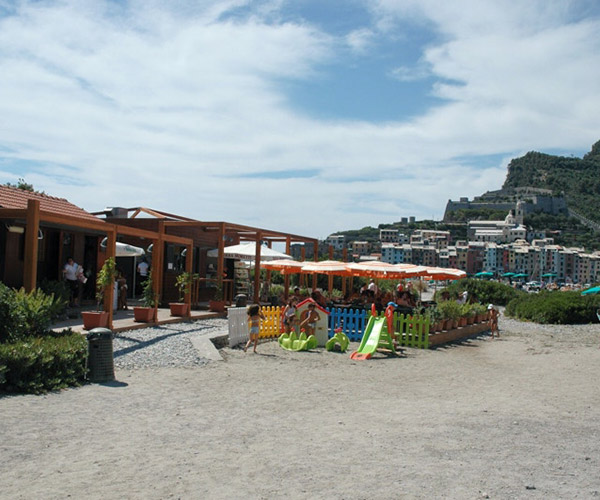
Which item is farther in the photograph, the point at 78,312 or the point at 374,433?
the point at 78,312

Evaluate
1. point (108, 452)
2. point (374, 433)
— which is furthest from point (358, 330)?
point (108, 452)

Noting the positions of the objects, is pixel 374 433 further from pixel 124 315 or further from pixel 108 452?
pixel 124 315

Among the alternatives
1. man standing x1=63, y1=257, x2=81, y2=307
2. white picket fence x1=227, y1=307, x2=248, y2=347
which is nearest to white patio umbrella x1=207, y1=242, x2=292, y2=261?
man standing x1=63, y1=257, x2=81, y2=307

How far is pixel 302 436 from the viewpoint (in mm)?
6352

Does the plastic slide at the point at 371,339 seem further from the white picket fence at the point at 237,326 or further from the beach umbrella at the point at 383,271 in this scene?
the beach umbrella at the point at 383,271

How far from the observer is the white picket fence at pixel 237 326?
13773 millimetres

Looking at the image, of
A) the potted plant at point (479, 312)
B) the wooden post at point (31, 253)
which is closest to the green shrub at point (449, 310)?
the potted plant at point (479, 312)

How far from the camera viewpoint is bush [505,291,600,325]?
25.9 metres

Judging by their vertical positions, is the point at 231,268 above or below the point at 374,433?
above

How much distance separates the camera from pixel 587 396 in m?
9.23

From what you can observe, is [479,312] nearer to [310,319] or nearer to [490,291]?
[310,319]

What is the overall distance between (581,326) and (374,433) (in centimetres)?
2071

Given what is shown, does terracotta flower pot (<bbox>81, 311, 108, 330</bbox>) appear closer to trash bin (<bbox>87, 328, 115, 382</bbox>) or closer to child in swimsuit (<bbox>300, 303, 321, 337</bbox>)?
trash bin (<bbox>87, 328, 115, 382</bbox>)

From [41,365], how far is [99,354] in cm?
96
